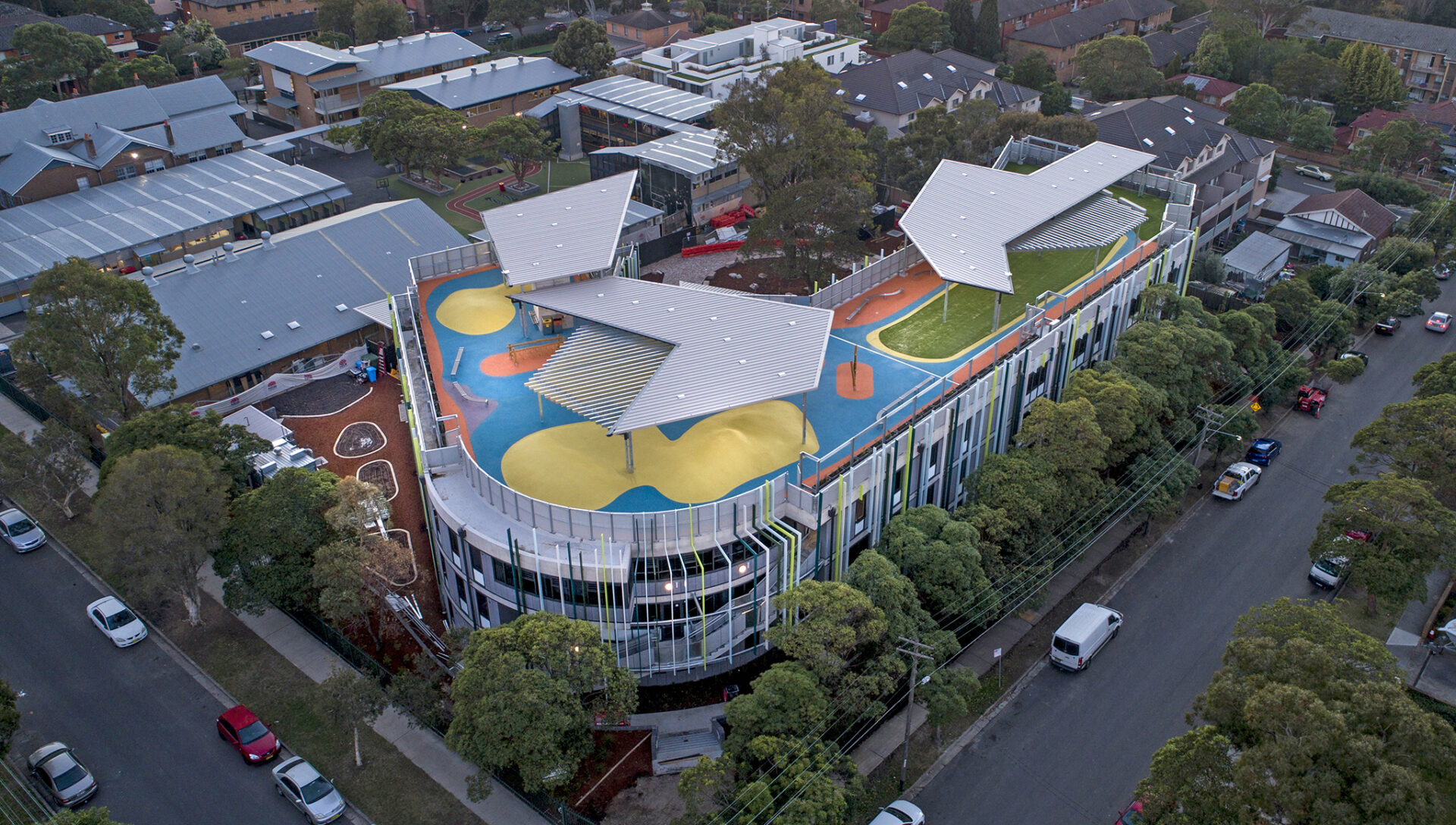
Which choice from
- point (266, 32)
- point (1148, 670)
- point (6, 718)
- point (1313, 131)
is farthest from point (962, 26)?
point (6, 718)

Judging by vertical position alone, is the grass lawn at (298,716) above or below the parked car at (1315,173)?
below

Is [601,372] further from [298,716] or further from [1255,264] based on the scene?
[1255,264]

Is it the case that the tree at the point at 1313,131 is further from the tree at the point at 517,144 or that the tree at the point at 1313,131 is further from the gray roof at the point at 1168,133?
the tree at the point at 517,144

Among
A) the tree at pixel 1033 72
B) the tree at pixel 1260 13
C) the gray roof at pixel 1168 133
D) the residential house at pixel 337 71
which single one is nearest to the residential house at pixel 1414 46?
the tree at pixel 1260 13

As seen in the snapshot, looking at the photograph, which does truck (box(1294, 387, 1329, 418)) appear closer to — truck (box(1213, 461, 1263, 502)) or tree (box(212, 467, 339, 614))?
truck (box(1213, 461, 1263, 502))

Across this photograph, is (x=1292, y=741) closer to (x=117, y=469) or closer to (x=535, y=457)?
(x=535, y=457)

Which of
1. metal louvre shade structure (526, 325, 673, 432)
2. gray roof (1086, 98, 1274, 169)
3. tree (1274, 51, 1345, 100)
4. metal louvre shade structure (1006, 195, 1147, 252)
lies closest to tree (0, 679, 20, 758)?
metal louvre shade structure (526, 325, 673, 432)

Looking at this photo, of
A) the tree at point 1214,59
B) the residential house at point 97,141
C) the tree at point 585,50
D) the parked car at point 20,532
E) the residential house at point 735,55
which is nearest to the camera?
the parked car at point 20,532
